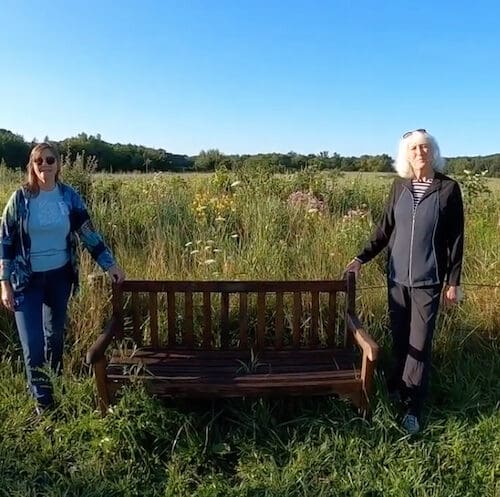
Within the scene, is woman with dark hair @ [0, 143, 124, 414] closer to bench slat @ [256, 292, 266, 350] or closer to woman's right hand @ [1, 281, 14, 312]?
woman's right hand @ [1, 281, 14, 312]

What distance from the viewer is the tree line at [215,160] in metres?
7.57

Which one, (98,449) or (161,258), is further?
(161,258)

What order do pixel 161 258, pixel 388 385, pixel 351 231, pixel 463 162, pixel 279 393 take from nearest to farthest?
pixel 279 393 → pixel 388 385 → pixel 161 258 → pixel 351 231 → pixel 463 162

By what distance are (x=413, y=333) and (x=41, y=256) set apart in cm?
225

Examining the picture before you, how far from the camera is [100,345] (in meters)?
2.86

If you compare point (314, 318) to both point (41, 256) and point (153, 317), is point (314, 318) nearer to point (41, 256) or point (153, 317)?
point (153, 317)

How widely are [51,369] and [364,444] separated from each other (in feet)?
6.18

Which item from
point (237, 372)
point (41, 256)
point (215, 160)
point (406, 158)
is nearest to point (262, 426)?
point (237, 372)

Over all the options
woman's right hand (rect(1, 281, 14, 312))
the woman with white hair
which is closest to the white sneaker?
the woman with white hair

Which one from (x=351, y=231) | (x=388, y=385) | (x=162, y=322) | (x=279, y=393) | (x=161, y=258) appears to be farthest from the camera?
(x=351, y=231)

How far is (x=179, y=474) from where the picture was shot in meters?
A: 2.74

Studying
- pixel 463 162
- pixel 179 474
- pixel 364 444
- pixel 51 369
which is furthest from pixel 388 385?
pixel 463 162

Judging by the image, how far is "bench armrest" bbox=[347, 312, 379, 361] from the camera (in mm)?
2795

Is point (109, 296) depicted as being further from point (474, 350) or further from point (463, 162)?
point (463, 162)
